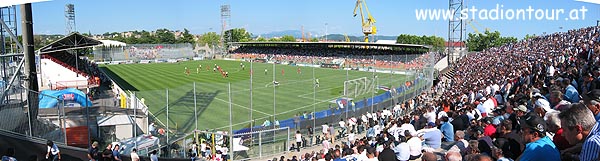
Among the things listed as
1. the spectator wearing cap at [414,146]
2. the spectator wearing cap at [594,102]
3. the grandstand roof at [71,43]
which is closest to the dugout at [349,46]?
the grandstand roof at [71,43]

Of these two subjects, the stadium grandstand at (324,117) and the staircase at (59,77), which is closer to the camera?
the stadium grandstand at (324,117)

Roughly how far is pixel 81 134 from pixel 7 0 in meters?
7.70

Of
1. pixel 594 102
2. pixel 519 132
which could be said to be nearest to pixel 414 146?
pixel 519 132

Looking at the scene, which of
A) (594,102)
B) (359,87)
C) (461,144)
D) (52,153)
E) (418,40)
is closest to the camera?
(594,102)

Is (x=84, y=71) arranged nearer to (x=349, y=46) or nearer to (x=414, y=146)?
(x=414, y=146)

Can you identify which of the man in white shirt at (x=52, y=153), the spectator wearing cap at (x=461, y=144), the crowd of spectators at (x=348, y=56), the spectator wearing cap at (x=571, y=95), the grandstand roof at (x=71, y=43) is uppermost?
the grandstand roof at (x=71, y=43)

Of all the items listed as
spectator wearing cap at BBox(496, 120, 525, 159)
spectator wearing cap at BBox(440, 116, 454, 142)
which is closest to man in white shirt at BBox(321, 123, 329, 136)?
spectator wearing cap at BBox(440, 116, 454, 142)

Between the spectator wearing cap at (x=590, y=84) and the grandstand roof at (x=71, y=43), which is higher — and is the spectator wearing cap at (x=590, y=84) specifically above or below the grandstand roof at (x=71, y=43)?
below

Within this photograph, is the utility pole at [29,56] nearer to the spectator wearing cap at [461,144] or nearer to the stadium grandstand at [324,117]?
the stadium grandstand at [324,117]

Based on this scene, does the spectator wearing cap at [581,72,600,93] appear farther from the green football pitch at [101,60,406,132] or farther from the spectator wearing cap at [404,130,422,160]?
the green football pitch at [101,60,406,132]

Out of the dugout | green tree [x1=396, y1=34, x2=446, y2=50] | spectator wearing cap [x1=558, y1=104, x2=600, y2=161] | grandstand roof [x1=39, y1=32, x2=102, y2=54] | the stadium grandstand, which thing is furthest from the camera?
green tree [x1=396, y1=34, x2=446, y2=50]

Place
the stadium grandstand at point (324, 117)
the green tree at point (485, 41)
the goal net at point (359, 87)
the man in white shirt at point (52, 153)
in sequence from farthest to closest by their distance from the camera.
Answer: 1. the green tree at point (485, 41)
2. the goal net at point (359, 87)
3. the man in white shirt at point (52, 153)
4. the stadium grandstand at point (324, 117)

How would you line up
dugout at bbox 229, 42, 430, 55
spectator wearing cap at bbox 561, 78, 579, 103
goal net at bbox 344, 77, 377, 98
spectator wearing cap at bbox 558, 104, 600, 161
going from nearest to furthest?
1. spectator wearing cap at bbox 558, 104, 600, 161
2. spectator wearing cap at bbox 561, 78, 579, 103
3. goal net at bbox 344, 77, 377, 98
4. dugout at bbox 229, 42, 430, 55

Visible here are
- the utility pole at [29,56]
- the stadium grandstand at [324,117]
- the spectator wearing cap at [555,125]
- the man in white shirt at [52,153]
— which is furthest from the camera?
the utility pole at [29,56]
